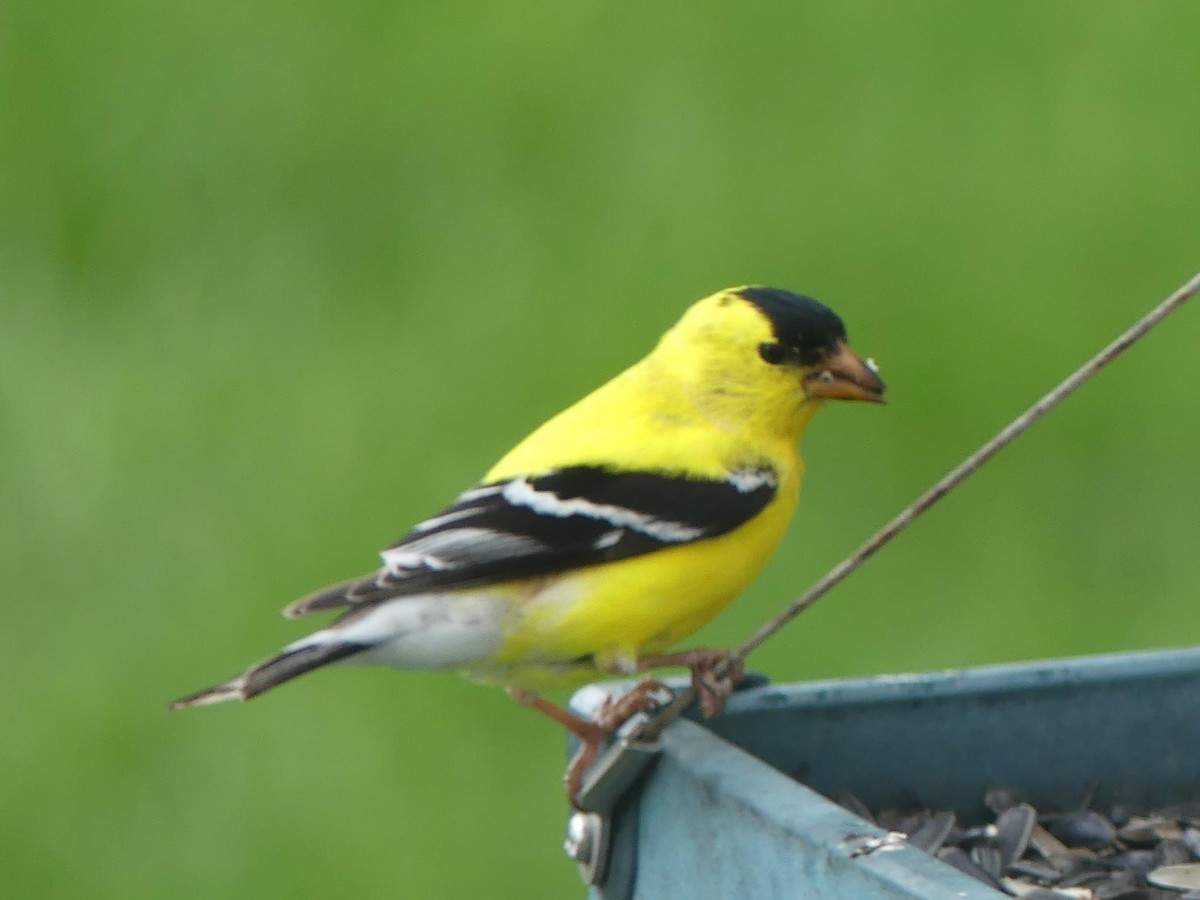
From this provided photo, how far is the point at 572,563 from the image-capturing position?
3.14 m

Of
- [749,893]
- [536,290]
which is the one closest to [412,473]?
[536,290]

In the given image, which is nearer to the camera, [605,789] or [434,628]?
[605,789]

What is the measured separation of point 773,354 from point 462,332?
254cm

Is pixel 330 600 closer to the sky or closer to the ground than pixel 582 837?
closer to the sky

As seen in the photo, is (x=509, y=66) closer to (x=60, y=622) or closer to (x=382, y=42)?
(x=382, y=42)

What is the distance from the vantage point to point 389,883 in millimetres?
4414

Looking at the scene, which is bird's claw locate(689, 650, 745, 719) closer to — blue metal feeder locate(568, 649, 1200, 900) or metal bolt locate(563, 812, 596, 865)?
blue metal feeder locate(568, 649, 1200, 900)

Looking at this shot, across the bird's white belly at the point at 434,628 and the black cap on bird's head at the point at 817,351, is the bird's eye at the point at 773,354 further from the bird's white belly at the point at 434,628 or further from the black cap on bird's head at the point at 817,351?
the bird's white belly at the point at 434,628

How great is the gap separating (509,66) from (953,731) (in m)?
4.11

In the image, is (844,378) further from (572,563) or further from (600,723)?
(600,723)

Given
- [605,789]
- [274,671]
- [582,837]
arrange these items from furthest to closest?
[274,671], [582,837], [605,789]

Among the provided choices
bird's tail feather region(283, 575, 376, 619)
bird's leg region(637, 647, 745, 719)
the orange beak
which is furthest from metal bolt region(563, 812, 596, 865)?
the orange beak

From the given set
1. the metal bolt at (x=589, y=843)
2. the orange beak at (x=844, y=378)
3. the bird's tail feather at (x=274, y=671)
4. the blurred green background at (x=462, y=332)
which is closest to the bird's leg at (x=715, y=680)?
the metal bolt at (x=589, y=843)

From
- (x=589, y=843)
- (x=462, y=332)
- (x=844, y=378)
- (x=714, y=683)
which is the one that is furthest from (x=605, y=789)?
(x=462, y=332)
